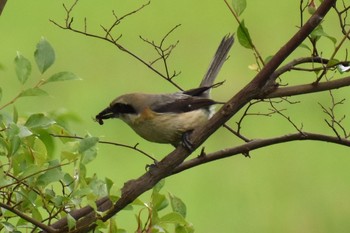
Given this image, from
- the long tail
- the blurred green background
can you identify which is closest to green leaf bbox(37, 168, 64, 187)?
the long tail

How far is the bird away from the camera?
2.62 metres

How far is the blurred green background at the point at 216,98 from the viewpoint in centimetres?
676

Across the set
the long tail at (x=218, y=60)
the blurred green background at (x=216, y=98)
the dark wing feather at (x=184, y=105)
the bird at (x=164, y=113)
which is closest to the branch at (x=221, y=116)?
the bird at (x=164, y=113)

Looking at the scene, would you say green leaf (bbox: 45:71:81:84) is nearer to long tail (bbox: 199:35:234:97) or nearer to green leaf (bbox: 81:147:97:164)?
green leaf (bbox: 81:147:97:164)

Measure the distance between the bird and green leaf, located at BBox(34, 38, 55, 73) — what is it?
26.9 inches

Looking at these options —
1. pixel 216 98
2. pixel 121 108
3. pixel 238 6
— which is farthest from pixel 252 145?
pixel 216 98

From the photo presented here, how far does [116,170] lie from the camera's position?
7059mm

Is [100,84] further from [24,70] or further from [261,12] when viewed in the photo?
[24,70]

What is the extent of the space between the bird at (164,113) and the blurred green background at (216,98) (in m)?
3.21

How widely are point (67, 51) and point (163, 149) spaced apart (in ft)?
7.27

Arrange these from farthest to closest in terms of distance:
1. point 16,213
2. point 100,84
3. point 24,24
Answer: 1. point 24,24
2. point 100,84
3. point 16,213

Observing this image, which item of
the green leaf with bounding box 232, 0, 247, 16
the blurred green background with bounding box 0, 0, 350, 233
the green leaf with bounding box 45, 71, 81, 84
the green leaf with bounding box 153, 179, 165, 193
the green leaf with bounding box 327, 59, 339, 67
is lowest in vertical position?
the green leaf with bounding box 153, 179, 165, 193

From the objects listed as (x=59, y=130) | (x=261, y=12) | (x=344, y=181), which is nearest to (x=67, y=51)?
(x=261, y=12)

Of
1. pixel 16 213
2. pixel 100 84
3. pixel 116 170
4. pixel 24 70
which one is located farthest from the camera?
pixel 100 84
